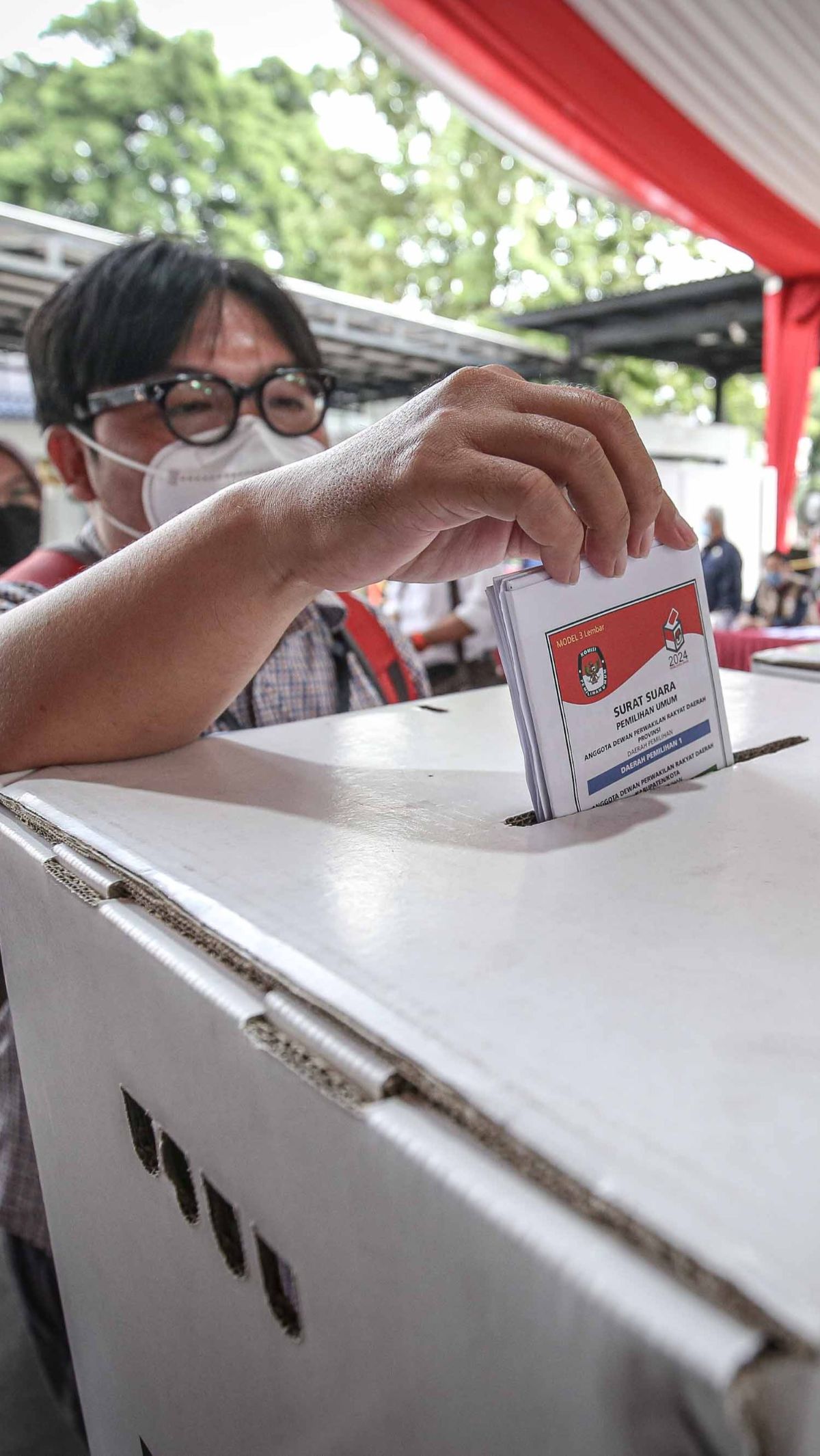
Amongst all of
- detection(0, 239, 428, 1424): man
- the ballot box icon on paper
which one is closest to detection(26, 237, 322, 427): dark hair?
detection(0, 239, 428, 1424): man

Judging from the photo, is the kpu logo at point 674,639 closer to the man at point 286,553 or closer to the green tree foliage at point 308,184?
the man at point 286,553

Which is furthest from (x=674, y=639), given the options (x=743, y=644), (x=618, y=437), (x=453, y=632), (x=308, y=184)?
(x=308, y=184)

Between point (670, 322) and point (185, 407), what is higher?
point (670, 322)

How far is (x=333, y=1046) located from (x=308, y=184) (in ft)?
35.5

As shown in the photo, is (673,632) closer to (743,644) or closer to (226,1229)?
(226,1229)

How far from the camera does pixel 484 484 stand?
0.47 m

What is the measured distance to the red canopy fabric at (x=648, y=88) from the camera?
2605 mm

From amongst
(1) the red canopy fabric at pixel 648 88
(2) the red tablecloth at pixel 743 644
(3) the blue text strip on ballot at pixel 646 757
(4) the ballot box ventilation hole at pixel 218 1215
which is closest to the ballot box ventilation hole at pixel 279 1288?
(4) the ballot box ventilation hole at pixel 218 1215

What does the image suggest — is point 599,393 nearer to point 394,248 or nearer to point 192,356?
point 192,356

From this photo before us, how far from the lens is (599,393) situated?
0.52 m

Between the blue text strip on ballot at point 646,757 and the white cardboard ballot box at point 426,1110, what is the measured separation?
0.05ft

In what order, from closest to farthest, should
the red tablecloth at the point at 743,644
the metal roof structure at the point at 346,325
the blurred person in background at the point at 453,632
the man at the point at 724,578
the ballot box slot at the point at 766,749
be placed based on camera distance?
the ballot box slot at the point at 766,749
the red tablecloth at the point at 743,644
the blurred person in background at the point at 453,632
the metal roof structure at the point at 346,325
the man at the point at 724,578

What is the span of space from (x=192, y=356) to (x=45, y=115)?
991 cm

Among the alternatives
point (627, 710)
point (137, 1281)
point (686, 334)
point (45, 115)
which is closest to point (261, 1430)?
point (137, 1281)
